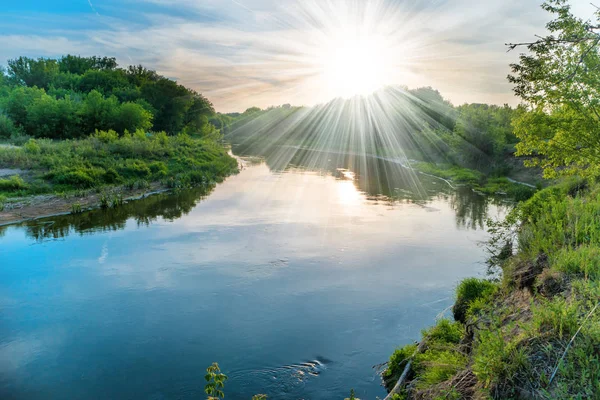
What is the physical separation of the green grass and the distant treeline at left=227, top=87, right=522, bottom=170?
3269cm

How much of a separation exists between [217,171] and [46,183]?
2265 cm

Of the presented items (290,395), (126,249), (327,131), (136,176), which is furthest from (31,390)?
(327,131)

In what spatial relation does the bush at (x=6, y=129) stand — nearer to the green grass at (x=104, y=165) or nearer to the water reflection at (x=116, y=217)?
the green grass at (x=104, y=165)

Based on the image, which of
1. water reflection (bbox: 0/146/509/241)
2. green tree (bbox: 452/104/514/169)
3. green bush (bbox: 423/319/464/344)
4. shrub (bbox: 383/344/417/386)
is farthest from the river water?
green tree (bbox: 452/104/514/169)

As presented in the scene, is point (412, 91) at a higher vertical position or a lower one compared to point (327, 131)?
higher

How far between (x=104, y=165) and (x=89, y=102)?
968 inches

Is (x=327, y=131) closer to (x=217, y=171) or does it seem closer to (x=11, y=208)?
(x=217, y=171)

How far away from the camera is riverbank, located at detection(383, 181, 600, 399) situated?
608 cm

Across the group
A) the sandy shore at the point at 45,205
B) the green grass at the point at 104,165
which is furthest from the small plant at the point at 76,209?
the green grass at the point at 104,165

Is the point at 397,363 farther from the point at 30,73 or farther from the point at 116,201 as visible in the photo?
the point at 30,73

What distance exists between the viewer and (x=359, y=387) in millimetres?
11289

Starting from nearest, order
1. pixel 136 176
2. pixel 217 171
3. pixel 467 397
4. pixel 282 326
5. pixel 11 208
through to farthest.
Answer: pixel 467 397
pixel 282 326
pixel 11 208
pixel 136 176
pixel 217 171

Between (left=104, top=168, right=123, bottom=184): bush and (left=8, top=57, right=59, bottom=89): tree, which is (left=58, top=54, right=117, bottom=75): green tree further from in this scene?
(left=104, top=168, right=123, bottom=184): bush

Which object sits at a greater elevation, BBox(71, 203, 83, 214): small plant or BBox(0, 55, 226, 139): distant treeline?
BBox(0, 55, 226, 139): distant treeline
